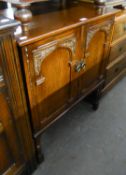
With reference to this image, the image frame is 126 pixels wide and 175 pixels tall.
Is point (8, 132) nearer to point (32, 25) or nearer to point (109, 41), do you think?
point (32, 25)

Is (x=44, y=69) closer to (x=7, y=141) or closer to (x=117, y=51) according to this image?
(x=7, y=141)

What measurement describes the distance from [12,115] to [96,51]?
27.1 inches

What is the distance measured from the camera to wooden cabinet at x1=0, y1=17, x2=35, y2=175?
613mm

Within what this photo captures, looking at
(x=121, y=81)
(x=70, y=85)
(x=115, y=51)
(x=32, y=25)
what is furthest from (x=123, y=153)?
(x=32, y=25)

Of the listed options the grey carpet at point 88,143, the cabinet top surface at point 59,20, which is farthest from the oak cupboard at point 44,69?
the grey carpet at point 88,143

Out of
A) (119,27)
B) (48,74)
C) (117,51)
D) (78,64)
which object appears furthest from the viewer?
(117,51)

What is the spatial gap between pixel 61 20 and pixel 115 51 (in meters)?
0.70

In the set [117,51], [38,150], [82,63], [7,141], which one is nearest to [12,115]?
[7,141]

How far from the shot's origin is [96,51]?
1133mm

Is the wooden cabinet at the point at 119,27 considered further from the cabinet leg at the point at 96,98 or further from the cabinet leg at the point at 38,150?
the cabinet leg at the point at 38,150

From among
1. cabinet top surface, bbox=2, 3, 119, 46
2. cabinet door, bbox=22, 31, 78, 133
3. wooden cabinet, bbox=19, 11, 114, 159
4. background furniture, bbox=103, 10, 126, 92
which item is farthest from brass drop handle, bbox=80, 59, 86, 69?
background furniture, bbox=103, 10, 126, 92

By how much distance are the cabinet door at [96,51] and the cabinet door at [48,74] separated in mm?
142

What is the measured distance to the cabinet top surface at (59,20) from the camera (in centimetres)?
69

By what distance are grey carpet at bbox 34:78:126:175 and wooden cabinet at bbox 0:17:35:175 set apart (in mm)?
227
